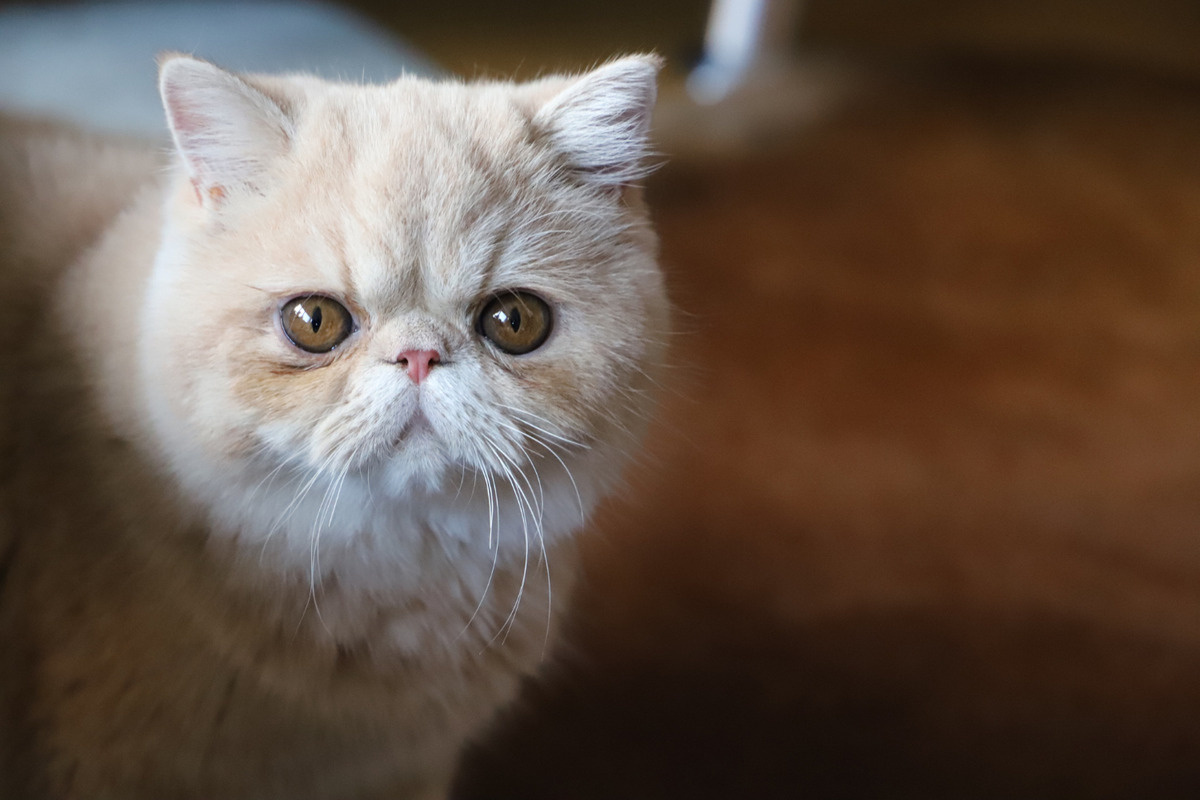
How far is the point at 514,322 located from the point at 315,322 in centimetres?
17

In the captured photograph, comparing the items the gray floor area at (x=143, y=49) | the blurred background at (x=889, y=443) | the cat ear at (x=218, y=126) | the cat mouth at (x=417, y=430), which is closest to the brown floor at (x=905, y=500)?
the blurred background at (x=889, y=443)

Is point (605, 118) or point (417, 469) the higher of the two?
point (605, 118)

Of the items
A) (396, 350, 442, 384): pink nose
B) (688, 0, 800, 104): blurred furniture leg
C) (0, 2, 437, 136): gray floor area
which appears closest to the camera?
(396, 350, 442, 384): pink nose

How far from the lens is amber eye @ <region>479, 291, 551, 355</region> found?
81 cm

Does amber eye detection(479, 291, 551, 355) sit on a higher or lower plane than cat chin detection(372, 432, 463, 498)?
higher

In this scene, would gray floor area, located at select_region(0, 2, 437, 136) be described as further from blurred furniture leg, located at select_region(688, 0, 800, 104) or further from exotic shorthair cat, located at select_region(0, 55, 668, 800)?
blurred furniture leg, located at select_region(688, 0, 800, 104)

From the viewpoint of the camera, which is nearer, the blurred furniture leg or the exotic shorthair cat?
the exotic shorthair cat

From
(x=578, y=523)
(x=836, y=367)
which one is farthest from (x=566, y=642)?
(x=836, y=367)

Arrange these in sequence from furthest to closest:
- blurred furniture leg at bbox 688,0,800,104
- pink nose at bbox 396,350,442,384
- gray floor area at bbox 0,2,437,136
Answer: blurred furniture leg at bbox 688,0,800,104, gray floor area at bbox 0,2,437,136, pink nose at bbox 396,350,442,384

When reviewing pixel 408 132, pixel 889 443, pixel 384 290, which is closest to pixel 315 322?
pixel 384 290

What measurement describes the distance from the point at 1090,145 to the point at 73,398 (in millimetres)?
3346

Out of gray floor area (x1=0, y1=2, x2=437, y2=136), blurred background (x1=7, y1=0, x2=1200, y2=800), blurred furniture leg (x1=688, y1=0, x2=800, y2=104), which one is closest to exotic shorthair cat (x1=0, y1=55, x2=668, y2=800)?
blurred background (x1=7, y1=0, x2=1200, y2=800)

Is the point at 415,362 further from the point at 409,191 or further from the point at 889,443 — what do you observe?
the point at 889,443

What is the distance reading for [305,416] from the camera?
0.75 meters
